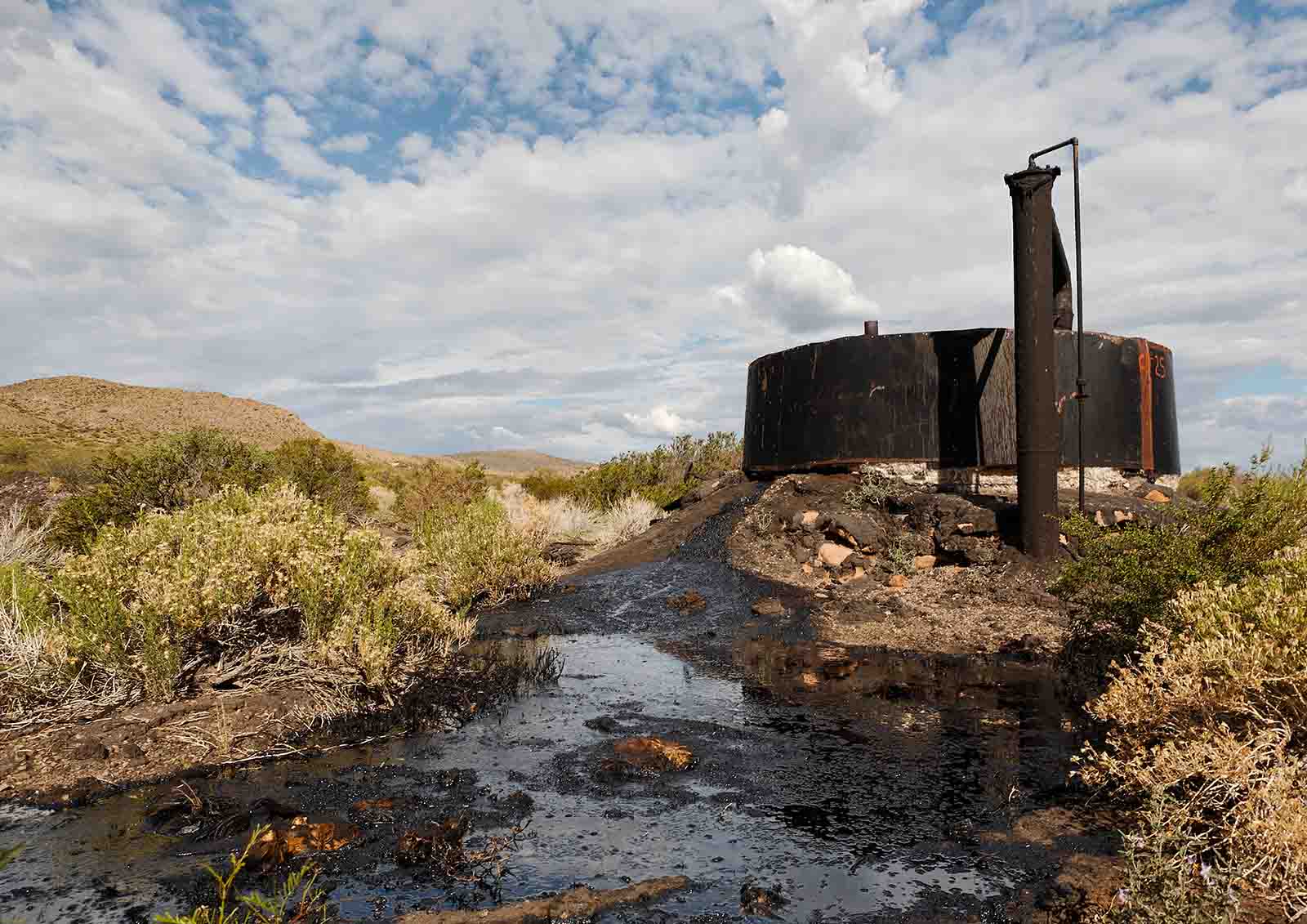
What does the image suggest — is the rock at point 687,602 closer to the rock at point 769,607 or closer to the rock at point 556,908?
the rock at point 769,607

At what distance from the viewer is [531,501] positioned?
20266mm

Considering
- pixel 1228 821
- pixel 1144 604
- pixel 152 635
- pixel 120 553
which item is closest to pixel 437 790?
pixel 152 635

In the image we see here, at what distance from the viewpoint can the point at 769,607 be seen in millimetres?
11281

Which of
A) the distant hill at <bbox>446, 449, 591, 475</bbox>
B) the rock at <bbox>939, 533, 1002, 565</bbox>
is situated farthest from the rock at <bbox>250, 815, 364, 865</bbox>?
A: the distant hill at <bbox>446, 449, 591, 475</bbox>

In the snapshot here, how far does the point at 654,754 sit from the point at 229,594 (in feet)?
12.0

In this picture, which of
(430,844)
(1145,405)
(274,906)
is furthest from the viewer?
(1145,405)

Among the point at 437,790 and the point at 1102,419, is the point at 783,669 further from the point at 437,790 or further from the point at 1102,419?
the point at 1102,419

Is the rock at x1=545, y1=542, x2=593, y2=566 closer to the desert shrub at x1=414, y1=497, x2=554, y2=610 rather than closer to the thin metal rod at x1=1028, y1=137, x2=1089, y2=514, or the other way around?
the desert shrub at x1=414, y1=497, x2=554, y2=610

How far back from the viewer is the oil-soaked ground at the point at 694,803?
3.92 metres

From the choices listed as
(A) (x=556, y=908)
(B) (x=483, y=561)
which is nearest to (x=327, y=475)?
(B) (x=483, y=561)

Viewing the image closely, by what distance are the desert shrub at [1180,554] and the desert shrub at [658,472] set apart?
14548 millimetres

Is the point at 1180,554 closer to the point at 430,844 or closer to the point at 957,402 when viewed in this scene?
the point at 957,402

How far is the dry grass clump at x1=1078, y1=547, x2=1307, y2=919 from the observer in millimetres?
3498

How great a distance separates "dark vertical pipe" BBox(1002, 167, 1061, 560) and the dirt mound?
144ft
